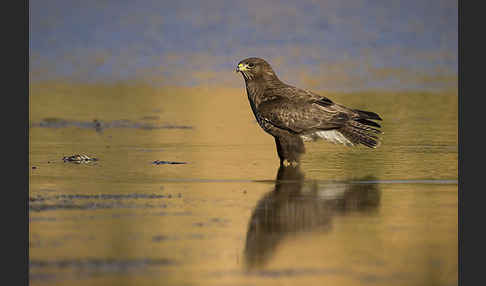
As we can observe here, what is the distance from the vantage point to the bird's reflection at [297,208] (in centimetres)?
755

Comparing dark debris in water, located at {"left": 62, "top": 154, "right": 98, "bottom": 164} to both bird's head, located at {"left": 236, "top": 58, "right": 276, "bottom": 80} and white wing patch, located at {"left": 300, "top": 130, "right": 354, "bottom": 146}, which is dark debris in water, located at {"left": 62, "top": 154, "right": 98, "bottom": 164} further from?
white wing patch, located at {"left": 300, "top": 130, "right": 354, "bottom": 146}

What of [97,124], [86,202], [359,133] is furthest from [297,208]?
[97,124]

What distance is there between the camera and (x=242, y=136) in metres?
15.5

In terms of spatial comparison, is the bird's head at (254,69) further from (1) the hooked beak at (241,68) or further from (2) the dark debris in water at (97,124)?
(2) the dark debris in water at (97,124)

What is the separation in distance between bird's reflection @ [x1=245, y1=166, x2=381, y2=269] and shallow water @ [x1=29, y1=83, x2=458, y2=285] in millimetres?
17

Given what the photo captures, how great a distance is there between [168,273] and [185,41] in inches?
945

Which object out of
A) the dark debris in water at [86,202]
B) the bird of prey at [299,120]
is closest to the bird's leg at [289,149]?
the bird of prey at [299,120]

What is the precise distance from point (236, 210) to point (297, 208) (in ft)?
1.78

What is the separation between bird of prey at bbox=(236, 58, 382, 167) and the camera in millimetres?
12281

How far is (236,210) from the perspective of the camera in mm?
8828

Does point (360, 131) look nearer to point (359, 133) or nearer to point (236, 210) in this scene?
point (359, 133)

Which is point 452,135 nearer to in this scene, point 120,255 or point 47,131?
point 47,131

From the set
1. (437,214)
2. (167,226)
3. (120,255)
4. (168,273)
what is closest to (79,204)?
(167,226)

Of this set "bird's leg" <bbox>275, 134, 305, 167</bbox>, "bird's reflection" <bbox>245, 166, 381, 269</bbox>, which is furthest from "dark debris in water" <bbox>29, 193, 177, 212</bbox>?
"bird's leg" <bbox>275, 134, 305, 167</bbox>
